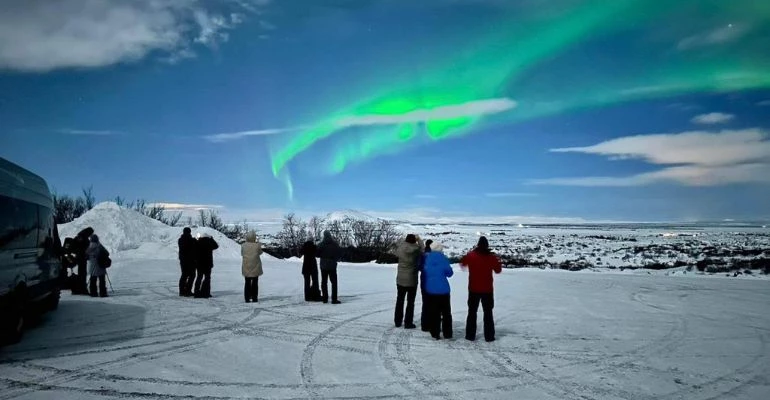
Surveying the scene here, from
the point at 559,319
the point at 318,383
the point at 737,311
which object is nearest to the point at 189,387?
the point at 318,383

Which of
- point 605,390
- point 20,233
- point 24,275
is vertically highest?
point 20,233

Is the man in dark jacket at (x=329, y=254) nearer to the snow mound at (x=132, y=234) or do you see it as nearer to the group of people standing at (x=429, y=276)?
the group of people standing at (x=429, y=276)

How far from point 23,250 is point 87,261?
7.07 meters

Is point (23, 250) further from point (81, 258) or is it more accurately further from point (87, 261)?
point (87, 261)

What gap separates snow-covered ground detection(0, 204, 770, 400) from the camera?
6148 mm

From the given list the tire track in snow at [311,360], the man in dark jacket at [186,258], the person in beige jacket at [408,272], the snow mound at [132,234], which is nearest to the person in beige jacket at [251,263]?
the man in dark jacket at [186,258]

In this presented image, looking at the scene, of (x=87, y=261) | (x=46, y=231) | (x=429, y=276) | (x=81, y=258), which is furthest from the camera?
(x=87, y=261)

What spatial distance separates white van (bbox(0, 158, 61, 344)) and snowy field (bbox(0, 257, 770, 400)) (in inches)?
21.0

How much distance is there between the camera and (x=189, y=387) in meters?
6.12

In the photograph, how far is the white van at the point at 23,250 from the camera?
7719 millimetres

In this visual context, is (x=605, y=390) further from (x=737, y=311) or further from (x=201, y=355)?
(x=737, y=311)

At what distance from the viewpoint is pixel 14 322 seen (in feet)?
26.4

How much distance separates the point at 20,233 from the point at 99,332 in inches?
86.1

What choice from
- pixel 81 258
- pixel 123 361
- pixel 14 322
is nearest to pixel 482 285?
pixel 123 361
